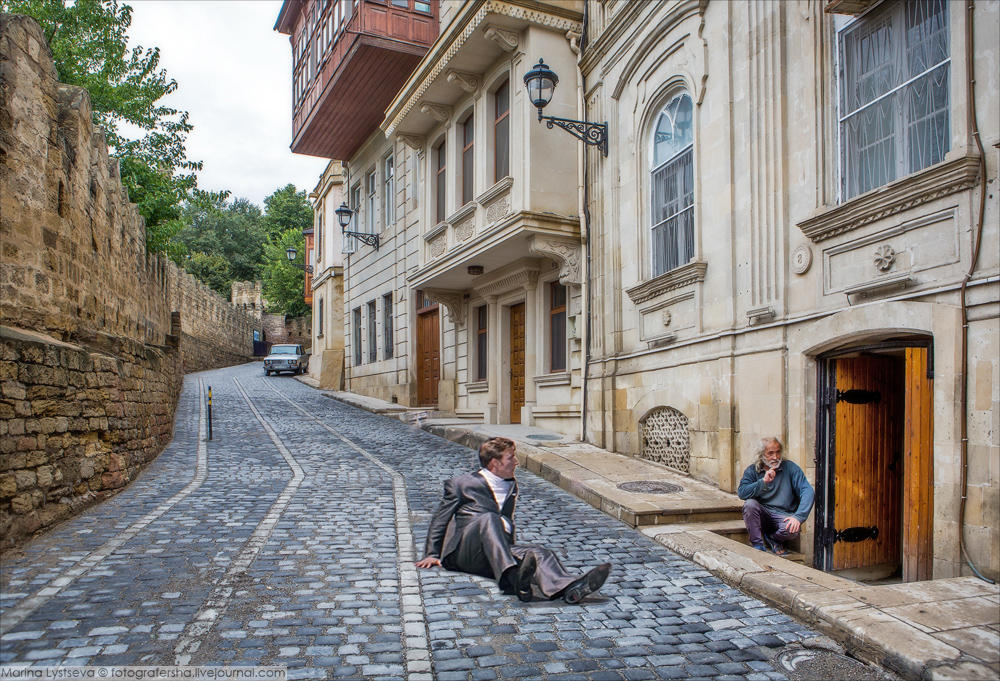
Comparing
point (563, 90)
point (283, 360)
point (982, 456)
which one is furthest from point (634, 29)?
point (283, 360)

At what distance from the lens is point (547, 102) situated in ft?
34.9

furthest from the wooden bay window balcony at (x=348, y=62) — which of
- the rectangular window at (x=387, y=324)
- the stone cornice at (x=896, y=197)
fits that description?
the stone cornice at (x=896, y=197)

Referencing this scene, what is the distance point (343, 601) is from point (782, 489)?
165 inches

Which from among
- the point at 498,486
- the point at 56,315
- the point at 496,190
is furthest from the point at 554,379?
the point at 56,315

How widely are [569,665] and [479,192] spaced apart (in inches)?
453

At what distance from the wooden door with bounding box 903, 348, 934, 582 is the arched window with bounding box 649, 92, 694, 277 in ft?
13.7

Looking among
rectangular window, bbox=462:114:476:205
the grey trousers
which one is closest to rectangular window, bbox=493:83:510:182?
rectangular window, bbox=462:114:476:205

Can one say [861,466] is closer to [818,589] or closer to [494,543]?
[818,589]

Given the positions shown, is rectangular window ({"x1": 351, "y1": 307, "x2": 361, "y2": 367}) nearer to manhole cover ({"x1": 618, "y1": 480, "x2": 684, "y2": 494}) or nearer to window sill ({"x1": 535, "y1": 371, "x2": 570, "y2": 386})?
window sill ({"x1": 535, "y1": 371, "x2": 570, "y2": 386})

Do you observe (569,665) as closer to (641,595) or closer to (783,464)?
(641,595)

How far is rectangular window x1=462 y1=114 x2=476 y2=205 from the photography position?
15.8m

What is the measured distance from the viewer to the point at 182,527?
7.09 meters

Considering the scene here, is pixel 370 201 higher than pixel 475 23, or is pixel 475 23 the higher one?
pixel 475 23

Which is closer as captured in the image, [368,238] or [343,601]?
[343,601]
